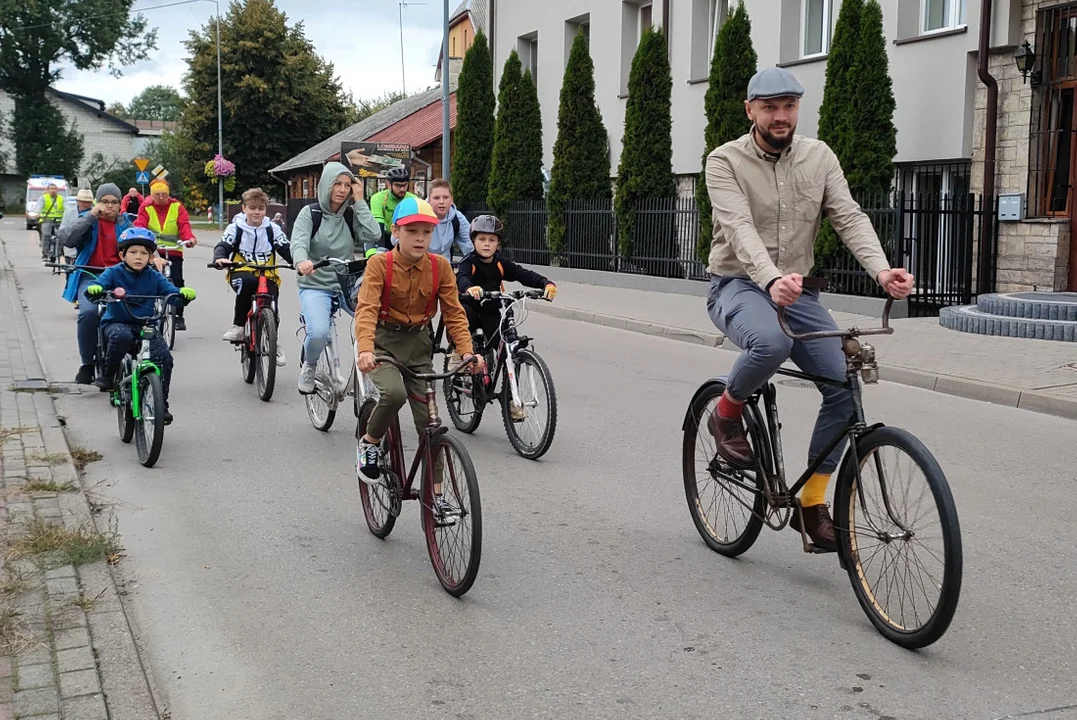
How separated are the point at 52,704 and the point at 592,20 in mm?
24622

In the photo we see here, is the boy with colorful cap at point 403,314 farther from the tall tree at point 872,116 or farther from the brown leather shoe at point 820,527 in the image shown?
the tall tree at point 872,116

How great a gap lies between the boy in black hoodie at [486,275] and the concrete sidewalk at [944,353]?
14.2 ft

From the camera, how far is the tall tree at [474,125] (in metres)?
29.3

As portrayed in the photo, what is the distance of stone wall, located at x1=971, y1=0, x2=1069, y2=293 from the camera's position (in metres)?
15.1

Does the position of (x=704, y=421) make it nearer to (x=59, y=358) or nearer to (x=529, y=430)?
(x=529, y=430)

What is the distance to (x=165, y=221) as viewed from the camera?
1391 cm

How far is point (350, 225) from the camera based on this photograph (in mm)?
8750

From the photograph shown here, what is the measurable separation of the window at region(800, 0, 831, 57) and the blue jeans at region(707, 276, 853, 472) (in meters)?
16.1

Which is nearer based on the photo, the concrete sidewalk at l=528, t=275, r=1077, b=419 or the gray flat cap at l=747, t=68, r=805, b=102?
the gray flat cap at l=747, t=68, r=805, b=102

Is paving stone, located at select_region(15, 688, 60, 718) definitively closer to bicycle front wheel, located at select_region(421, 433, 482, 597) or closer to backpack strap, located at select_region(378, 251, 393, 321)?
bicycle front wheel, located at select_region(421, 433, 482, 597)

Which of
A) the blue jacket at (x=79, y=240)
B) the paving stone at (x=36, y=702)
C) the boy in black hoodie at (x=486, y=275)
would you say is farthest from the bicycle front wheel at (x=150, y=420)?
the paving stone at (x=36, y=702)

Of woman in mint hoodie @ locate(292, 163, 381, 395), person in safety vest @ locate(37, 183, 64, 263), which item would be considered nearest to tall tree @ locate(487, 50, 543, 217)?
person in safety vest @ locate(37, 183, 64, 263)

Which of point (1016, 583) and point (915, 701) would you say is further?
point (1016, 583)

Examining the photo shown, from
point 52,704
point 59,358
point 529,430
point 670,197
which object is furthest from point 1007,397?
point 670,197
